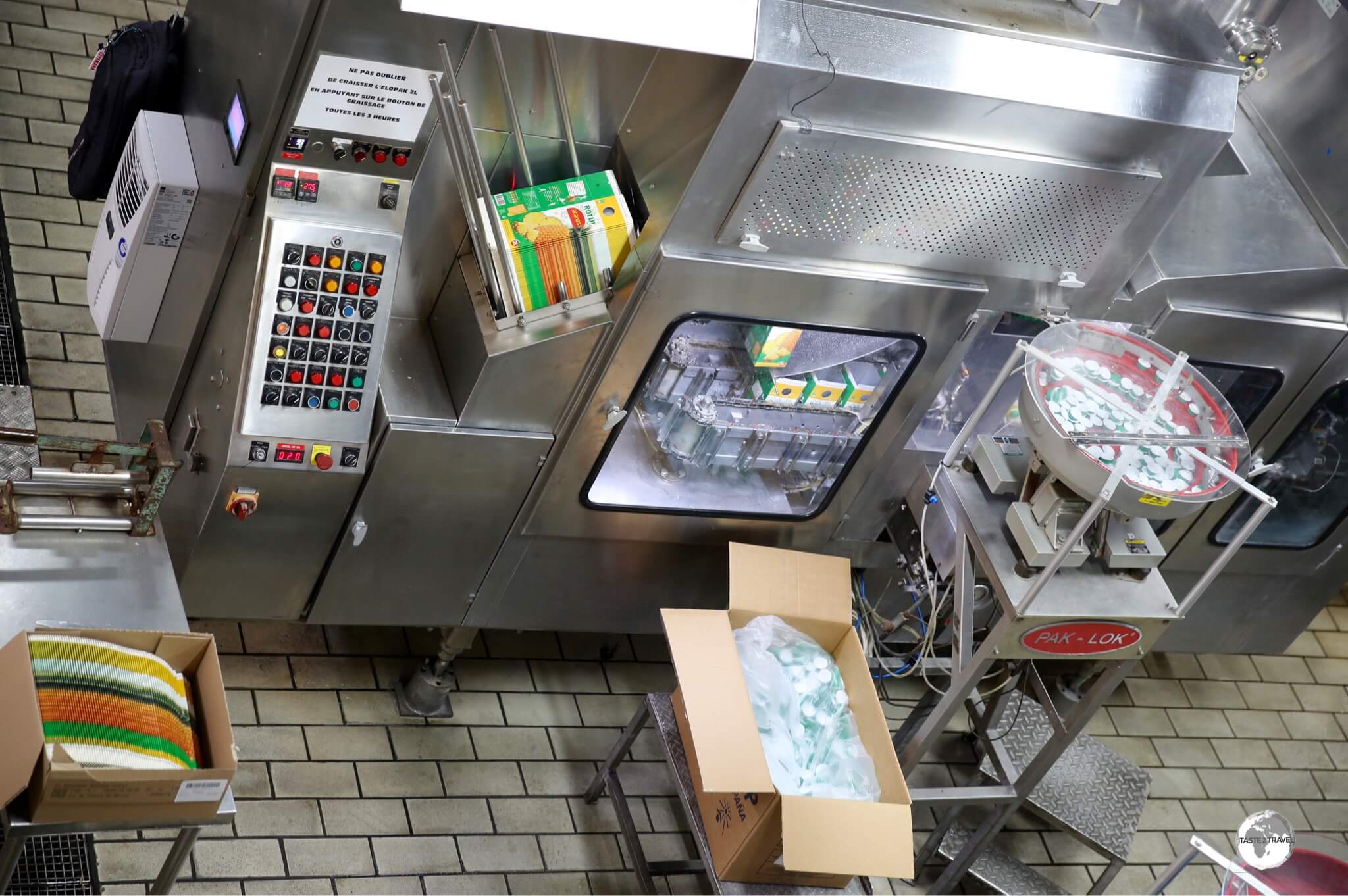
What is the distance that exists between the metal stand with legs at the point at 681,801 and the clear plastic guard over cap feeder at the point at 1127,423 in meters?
1.35

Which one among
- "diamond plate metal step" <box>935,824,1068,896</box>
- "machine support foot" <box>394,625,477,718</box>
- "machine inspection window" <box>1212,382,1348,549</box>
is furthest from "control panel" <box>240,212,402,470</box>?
"machine inspection window" <box>1212,382,1348,549</box>

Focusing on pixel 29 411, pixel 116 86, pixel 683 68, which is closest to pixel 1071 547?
pixel 683 68

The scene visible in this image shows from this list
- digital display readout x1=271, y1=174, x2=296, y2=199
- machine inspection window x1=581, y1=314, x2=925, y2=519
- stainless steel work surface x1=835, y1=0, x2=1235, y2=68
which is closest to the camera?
digital display readout x1=271, y1=174, x2=296, y2=199

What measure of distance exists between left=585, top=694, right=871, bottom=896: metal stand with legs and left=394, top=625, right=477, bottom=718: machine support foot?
55cm

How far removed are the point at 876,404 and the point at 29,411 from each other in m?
2.33

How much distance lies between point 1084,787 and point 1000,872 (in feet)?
1.45

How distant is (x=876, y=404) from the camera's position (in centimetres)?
399

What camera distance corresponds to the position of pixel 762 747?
3.55 meters

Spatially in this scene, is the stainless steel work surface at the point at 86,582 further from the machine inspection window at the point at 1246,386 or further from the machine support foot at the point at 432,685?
the machine inspection window at the point at 1246,386

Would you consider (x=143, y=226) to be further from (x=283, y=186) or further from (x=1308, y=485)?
(x=1308, y=485)

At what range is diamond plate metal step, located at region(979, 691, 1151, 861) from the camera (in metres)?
4.34

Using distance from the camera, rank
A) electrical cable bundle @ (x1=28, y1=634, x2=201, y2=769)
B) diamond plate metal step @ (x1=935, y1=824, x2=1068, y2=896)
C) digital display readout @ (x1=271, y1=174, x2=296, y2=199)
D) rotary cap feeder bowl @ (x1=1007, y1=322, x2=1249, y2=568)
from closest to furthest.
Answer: electrical cable bundle @ (x1=28, y1=634, x2=201, y2=769)
digital display readout @ (x1=271, y1=174, x2=296, y2=199)
rotary cap feeder bowl @ (x1=1007, y1=322, x2=1249, y2=568)
diamond plate metal step @ (x1=935, y1=824, x2=1068, y2=896)

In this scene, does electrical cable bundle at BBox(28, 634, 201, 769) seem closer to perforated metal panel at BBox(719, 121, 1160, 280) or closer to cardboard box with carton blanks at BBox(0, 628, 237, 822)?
cardboard box with carton blanks at BBox(0, 628, 237, 822)

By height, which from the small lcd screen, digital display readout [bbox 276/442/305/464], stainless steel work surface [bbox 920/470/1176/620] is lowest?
digital display readout [bbox 276/442/305/464]
